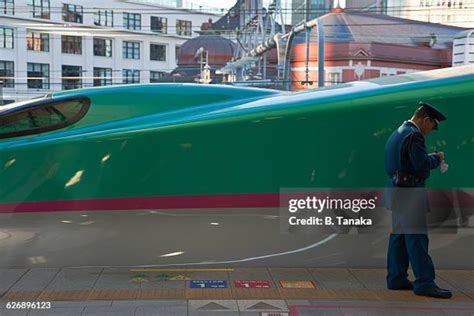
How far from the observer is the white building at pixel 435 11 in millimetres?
65562

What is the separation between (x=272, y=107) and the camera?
4801mm

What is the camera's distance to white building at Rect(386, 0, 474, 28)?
6556 cm

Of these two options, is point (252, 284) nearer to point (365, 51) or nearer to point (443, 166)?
point (443, 166)

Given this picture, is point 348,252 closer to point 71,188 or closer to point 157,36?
point 71,188

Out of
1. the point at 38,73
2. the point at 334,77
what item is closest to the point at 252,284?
the point at 334,77

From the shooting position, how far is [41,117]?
510 cm

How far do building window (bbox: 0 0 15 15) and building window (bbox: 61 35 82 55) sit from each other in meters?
5.69

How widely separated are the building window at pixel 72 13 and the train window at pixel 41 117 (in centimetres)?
5459

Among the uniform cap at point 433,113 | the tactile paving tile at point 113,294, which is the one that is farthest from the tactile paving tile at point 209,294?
the uniform cap at point 433,113

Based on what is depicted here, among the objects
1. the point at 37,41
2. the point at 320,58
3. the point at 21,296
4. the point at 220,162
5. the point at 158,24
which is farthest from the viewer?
the point at 158,24

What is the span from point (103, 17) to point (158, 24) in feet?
21.6

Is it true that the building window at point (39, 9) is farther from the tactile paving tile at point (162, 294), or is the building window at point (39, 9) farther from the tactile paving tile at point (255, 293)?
the tactile paving tile at point (255, 293)

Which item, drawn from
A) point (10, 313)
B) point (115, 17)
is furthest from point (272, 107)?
point (115, 17)

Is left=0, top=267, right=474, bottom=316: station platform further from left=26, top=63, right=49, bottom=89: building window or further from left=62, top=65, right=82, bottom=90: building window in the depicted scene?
left=62, top=65, right=82, bottom=90: building window
